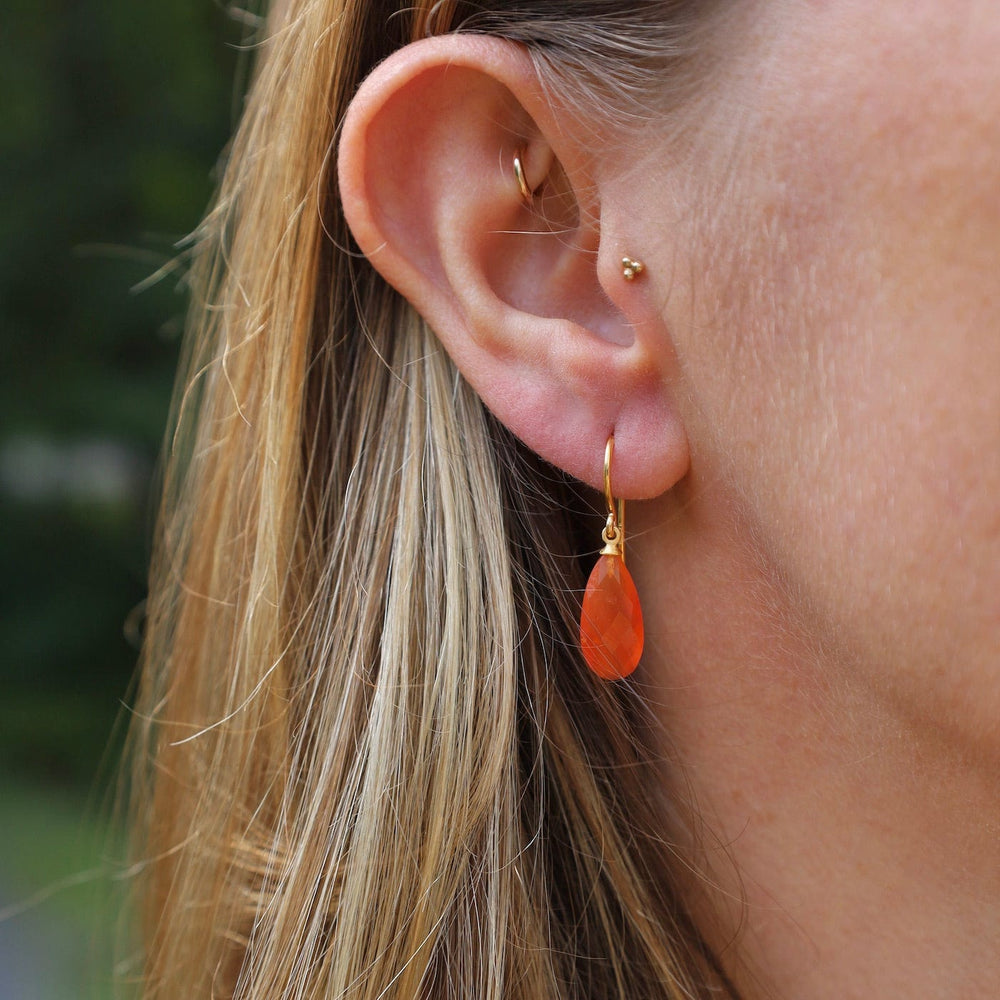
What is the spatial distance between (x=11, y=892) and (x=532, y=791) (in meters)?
2.35

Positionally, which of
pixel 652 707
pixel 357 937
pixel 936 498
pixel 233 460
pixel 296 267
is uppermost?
pixel 296 267

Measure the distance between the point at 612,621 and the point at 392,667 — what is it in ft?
0.72

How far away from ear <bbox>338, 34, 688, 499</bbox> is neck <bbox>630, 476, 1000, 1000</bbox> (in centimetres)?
12

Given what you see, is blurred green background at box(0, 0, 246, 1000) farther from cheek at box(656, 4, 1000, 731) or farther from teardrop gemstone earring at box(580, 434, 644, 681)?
cheek at box(656, 4, 1000, 731)

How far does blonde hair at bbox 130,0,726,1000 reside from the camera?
3.07 ft

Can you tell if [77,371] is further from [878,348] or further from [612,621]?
[878,348]

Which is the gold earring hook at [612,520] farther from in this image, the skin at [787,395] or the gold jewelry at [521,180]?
the gold jewelry at [521,180]

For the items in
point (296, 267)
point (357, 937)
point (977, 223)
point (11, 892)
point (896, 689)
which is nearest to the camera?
point (977, 223)

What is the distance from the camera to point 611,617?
0.91 meters

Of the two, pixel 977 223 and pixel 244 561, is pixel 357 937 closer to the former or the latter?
pixel 244 561

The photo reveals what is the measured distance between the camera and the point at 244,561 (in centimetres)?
117

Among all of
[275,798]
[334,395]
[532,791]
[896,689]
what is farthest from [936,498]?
[275,798]

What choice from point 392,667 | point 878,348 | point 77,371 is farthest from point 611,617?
point 77,371

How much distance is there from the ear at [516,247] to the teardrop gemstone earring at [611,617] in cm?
5
